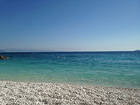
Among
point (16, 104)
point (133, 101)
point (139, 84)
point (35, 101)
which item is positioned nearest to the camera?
point (16, 104)

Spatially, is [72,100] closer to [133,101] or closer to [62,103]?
[62,103]

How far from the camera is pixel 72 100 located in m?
3.86

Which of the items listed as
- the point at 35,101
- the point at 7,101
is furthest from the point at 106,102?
the point at 7,101

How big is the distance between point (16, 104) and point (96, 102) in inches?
109

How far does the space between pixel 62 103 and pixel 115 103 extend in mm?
1918

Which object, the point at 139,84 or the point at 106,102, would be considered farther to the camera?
the point at 139,84

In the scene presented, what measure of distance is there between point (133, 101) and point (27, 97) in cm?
411

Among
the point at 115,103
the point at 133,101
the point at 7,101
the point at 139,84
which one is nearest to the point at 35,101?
the point at 7,101

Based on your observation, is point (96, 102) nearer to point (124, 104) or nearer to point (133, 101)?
point (124, 104)

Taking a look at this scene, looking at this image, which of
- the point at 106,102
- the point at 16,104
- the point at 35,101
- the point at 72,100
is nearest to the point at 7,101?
the point at 16,104

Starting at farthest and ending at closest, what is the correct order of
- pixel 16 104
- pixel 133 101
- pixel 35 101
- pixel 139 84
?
pixel 139 84 < pixel 133 101 < pixel 35 101 < pixel 16 104

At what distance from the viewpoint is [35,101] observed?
371 cm

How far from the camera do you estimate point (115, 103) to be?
3.77 m

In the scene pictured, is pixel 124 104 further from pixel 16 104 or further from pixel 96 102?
pixel 16 104
